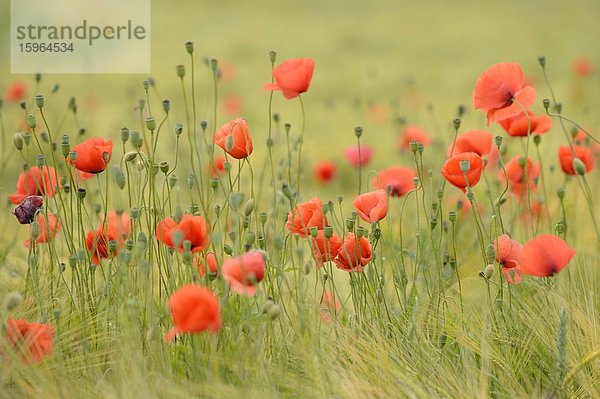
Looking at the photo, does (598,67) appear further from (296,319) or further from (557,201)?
(296,319)

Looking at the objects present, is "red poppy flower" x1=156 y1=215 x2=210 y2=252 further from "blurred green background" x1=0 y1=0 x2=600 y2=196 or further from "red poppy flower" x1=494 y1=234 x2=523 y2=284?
"blurred green background" x1=0 y1=0 x2=600 y2=196

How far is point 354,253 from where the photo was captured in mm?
1548

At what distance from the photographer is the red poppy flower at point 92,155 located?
157 centimetres

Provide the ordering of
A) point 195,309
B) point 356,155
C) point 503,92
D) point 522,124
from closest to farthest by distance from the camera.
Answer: point 195,309, point 503,92, point 522,124, point 356,155

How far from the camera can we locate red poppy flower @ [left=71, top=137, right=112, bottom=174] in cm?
157

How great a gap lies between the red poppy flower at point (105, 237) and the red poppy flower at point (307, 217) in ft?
1.06

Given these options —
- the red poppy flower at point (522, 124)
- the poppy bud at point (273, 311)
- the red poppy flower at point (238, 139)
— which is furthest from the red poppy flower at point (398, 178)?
the poppy bud at point (273, 311)

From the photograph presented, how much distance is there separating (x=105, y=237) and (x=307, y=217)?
41cm

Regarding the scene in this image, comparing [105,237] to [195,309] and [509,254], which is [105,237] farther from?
[509,254]

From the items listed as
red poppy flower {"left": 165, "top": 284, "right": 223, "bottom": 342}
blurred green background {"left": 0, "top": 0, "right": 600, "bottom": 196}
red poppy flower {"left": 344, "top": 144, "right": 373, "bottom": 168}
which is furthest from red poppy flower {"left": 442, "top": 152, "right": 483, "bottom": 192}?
blurred green background {"left": 0, "top": 0, "right": 600, "bottom": 196}

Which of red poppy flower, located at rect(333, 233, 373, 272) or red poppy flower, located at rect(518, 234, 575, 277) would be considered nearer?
red poppy flower, located at rect(518, 234, 575, 277)

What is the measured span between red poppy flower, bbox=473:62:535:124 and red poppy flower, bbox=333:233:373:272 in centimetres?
36

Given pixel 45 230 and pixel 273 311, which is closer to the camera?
pixel 273 311
